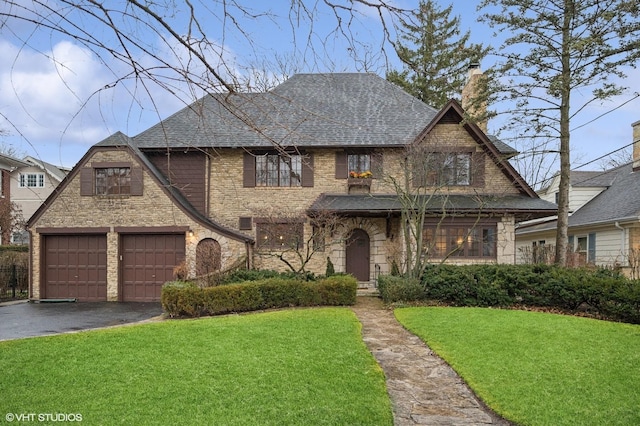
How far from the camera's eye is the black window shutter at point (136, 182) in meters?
15.8

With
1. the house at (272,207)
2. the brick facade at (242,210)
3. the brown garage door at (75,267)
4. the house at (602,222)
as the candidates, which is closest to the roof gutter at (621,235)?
the house at (602,222)

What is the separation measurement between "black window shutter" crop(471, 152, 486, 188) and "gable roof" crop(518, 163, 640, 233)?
5.35 m

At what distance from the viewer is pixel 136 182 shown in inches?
631

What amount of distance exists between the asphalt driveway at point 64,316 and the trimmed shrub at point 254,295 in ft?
4.05

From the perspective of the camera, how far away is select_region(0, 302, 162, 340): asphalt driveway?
34.4 ft

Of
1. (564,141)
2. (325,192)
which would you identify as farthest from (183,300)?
(564,141)

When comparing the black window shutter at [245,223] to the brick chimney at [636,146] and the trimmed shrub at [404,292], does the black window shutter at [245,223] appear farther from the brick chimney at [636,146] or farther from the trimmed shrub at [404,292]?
the brick chimney at [636,146]

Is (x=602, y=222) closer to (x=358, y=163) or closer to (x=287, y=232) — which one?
(x=358, y=163)

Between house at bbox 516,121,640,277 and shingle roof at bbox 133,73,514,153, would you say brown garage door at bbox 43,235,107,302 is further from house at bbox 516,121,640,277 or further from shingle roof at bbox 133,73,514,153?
house at bbox 516,121,640,277

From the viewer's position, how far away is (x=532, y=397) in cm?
520

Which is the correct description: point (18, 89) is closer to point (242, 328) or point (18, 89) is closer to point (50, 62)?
point (50, 62)

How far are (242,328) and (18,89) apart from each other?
276 inches

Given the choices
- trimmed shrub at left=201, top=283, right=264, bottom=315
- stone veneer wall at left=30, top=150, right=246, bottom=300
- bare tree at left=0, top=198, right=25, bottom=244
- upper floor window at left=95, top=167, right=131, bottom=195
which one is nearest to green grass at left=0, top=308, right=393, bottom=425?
trimmed shrub at left=201, top=283, right=264, bottom=315

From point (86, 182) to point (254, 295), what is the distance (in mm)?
8536
